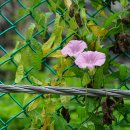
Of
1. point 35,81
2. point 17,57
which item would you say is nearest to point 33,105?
point 35,81

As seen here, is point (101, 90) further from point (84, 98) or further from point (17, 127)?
point (17, 127)

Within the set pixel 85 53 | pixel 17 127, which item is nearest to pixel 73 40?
pixel 85 53

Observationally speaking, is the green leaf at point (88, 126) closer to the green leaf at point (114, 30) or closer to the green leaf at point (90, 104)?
the green leaf at point (90, 104)

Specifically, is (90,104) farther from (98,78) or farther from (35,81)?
(35,81)

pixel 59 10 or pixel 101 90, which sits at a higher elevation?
pixel 59 10

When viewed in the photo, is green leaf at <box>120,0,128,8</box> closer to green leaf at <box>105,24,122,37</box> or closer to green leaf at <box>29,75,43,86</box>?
green leaf at <box>105,24,122,37</box>
